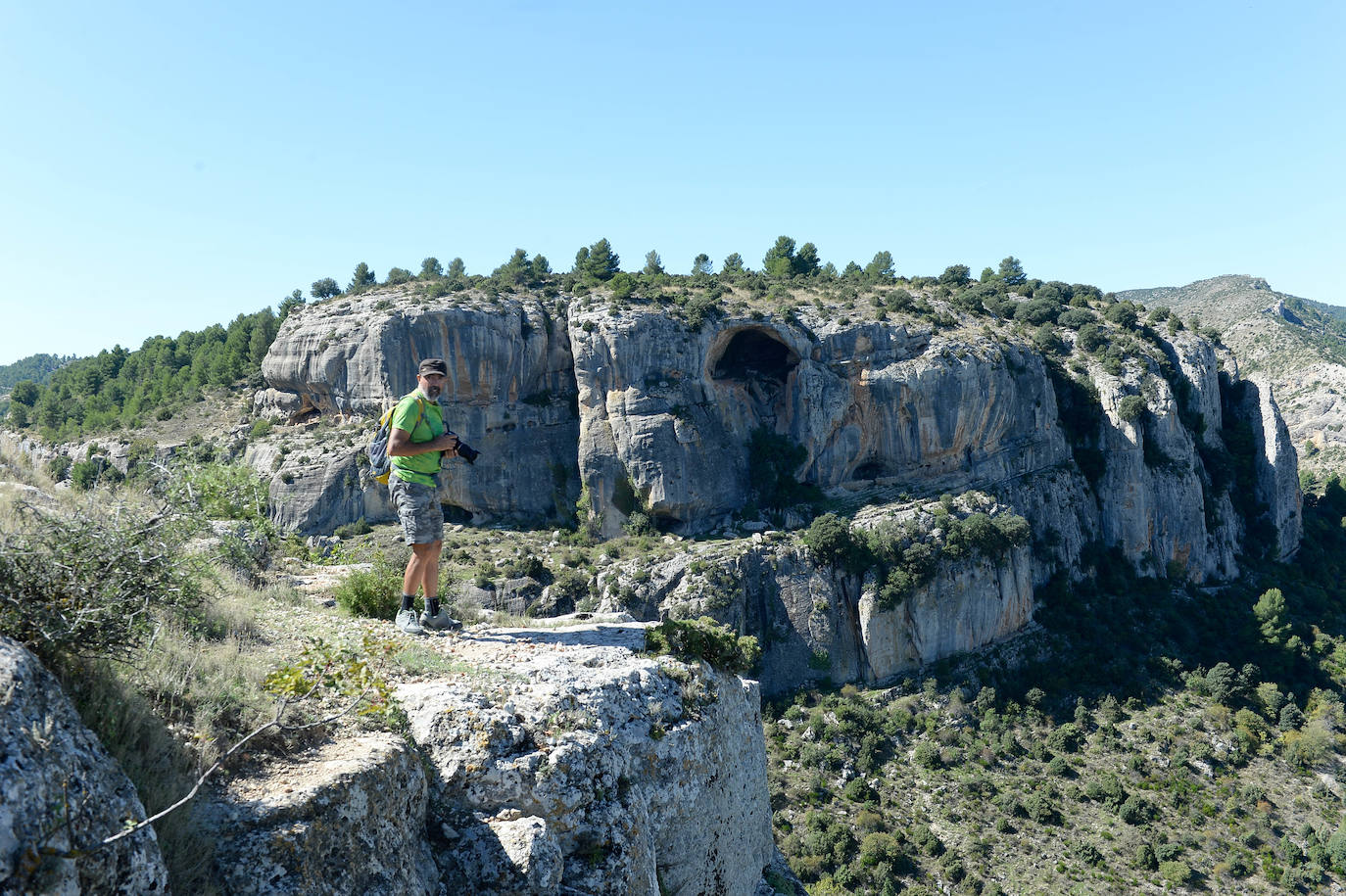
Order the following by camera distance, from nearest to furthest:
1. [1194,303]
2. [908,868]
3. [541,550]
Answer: [908,868] < [541,550] < [1194,303]

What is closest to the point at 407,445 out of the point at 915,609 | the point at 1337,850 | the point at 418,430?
the point at 418,430

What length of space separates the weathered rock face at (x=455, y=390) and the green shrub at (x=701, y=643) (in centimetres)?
3789

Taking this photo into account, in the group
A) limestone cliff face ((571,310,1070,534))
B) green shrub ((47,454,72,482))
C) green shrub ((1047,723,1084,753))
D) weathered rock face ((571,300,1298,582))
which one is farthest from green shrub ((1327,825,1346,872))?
green shrub ((47,454,72,482))

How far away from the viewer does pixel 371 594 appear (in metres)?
8.21

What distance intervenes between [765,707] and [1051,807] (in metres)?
12.2

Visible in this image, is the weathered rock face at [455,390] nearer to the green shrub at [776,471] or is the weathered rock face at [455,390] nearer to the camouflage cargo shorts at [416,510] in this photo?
the green shrub at [776,471]

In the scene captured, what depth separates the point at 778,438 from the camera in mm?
45906

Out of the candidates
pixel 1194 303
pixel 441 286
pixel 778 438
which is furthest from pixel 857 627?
pixel 1194 303

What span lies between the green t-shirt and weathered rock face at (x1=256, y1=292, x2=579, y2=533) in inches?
1482

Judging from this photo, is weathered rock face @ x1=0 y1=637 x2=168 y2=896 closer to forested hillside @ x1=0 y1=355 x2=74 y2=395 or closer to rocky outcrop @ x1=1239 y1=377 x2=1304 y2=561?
rocky outcrop @ x1=1239 y1=377 x2=1304 y2=561

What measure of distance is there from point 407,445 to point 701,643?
360cm

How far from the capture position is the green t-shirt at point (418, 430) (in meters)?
7.06

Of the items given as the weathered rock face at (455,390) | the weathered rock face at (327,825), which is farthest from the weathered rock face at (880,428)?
the weathered rock face at (327,825)

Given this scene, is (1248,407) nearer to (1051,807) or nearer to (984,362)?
(984,362)
